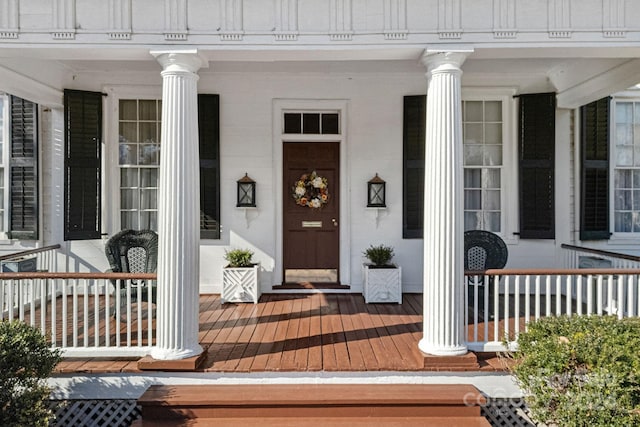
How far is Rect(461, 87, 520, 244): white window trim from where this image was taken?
19.1 feet

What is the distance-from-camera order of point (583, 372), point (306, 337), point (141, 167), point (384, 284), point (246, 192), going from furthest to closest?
point (141, 167), point (246, 192), point (384, 284), point (306, 337), point (583, 372)

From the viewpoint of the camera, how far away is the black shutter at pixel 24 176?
5.54 metres

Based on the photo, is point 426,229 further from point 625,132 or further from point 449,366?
point 625,132

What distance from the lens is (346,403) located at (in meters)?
3.20

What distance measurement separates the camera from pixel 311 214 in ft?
19.5

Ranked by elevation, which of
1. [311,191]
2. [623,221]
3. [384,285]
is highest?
[311,191]

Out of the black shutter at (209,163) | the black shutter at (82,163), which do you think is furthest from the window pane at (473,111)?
the black shutter at (82,163)

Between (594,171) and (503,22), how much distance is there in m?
3.41

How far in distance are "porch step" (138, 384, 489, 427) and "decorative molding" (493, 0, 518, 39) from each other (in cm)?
→ 296

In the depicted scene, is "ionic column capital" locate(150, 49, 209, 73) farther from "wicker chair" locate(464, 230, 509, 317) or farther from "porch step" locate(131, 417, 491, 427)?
"wicker chair" locate(464, 230, 509, 317)

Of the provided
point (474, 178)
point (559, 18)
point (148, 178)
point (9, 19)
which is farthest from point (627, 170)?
point (9, 19)

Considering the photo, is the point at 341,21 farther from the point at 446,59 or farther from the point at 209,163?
the point at 209,163

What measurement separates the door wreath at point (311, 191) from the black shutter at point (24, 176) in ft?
11.4

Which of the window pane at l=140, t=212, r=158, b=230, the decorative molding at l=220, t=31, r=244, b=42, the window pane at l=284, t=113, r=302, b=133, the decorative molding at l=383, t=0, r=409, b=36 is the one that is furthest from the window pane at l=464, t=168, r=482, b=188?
the window pane at l=140, t=212, r=158, b=230
